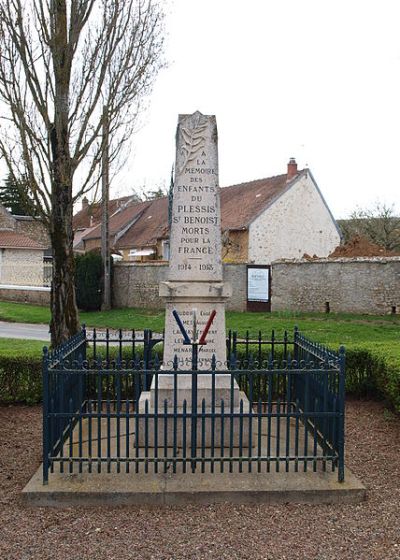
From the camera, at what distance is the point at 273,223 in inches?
1082

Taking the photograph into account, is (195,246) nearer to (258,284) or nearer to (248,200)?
(258,284)

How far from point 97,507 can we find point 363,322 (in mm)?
14782

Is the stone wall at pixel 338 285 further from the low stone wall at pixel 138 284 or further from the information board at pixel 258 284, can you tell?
the low stone wall at pixel 138 284

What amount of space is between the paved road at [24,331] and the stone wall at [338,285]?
8765 mm

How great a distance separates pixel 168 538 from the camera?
3.76 m

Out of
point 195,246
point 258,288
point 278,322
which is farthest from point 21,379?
point 258,288

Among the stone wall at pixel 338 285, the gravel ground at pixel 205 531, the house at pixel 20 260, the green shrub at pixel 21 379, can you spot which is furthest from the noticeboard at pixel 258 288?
the gravel ground at pixel 205 531

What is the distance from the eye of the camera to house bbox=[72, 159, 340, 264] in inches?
1064

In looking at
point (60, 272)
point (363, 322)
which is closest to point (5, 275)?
point (363, 322)

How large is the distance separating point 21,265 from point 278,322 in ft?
69.6

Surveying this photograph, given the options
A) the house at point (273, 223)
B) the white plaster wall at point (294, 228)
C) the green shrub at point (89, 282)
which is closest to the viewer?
the green shrub at point (89, 282)

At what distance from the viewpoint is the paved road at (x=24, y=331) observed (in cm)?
1686

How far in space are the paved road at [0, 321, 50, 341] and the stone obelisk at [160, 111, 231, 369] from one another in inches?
462

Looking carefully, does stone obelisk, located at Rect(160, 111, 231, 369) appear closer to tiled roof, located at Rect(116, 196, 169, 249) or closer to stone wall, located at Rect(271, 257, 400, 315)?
stone wall, located at Rect(271, 257, 400, 315)
